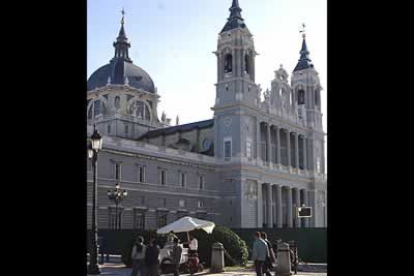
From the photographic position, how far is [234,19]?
5709cm

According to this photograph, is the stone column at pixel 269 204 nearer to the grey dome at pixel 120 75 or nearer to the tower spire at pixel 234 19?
the tower spire at pixel 234 19

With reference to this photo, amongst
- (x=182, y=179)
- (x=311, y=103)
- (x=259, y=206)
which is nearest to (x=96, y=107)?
(x=182, y=179)

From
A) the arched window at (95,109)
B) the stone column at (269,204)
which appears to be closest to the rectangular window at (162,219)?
the stone column at (269,204)

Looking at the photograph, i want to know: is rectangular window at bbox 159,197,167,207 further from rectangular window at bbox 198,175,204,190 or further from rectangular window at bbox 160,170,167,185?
rectangular window at bbox 198,175,204,190

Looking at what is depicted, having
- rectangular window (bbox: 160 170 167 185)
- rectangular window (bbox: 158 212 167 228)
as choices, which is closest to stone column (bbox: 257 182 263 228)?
rectangular window (bbox: 158 212 167 228)

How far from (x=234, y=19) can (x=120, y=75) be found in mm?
17507

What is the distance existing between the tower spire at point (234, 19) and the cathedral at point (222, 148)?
0.37 ft

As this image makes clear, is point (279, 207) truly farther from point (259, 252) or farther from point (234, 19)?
point (259, 252)

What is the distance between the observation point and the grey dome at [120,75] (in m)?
68.1
